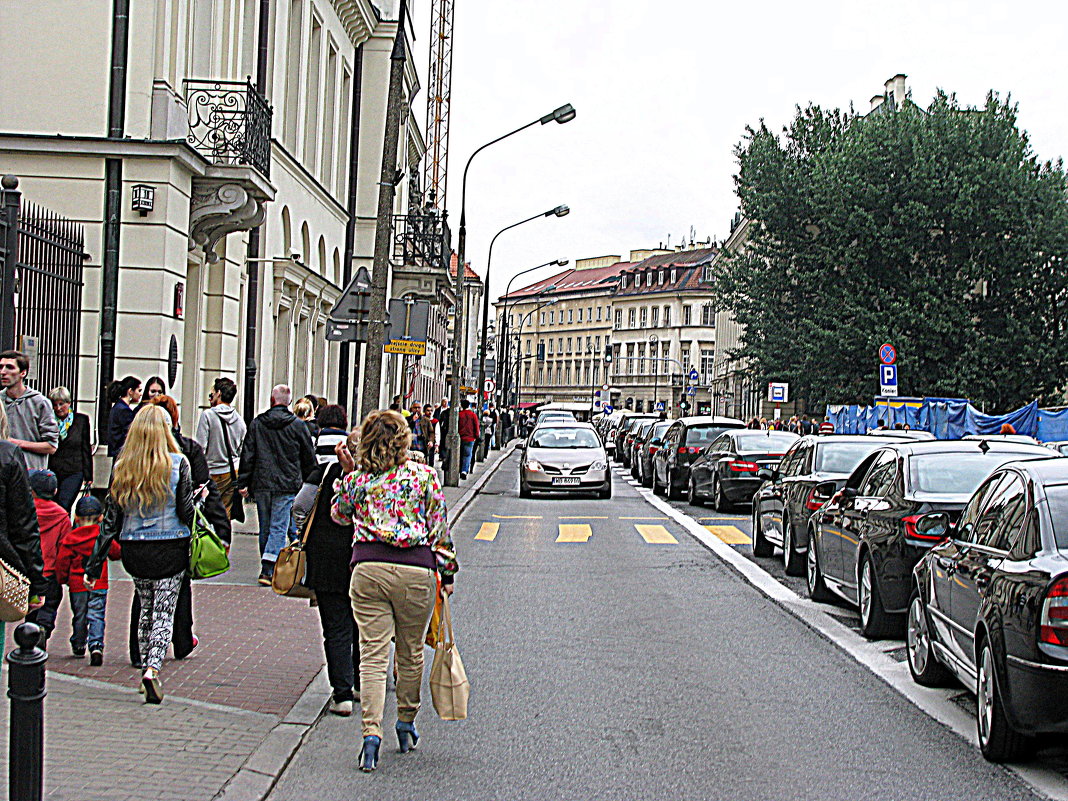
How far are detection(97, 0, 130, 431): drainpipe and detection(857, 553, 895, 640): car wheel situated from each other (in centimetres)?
976

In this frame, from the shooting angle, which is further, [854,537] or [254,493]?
[254,493]

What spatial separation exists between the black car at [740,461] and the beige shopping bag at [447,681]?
17950 mm

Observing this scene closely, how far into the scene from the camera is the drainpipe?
16391 millimetres

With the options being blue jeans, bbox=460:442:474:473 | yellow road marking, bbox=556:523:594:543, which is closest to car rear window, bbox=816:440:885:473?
yellow road marking, bbox=556:523:594:543

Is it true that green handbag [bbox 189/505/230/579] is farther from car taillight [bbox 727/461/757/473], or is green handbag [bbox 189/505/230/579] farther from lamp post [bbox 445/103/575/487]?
lamp post [bbox 445/103/575/487]

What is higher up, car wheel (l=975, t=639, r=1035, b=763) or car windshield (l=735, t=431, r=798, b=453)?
car windshield (l=735, t=431, r=798, b=453)

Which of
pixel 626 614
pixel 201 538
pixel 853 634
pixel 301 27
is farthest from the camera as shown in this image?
pixel 301 27

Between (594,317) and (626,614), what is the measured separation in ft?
448

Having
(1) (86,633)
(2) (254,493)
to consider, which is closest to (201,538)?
(1) (86,633)

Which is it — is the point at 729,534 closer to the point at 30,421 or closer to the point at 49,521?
the point at 30,421

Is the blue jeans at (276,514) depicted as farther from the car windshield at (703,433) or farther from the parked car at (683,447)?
the car windshield at (703,433)

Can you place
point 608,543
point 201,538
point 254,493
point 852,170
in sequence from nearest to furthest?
point 201,538 < point 254,493 < point 608,543 < point 852,170

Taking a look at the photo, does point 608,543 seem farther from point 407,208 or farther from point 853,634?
point 407,208

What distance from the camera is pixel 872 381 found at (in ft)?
149
